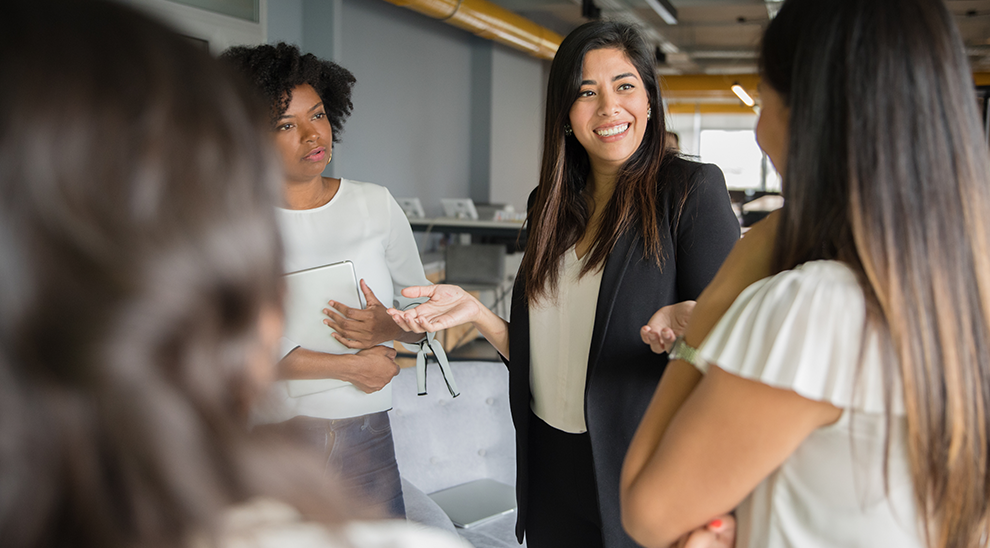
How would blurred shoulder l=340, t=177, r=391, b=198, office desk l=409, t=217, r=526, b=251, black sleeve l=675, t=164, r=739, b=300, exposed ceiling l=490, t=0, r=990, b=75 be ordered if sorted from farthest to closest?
exposed ceiling l=490, t=0, r=990, b=75
office desk l=409, t=217, r=526, b=251
blurred shoulder l=340, t=177, r=391, b=198
black sleeve l=675, t=164, r=739, b=300

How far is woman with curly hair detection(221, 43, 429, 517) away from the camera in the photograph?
1595 millimetres

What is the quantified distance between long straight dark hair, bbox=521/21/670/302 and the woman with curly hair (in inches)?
15.2

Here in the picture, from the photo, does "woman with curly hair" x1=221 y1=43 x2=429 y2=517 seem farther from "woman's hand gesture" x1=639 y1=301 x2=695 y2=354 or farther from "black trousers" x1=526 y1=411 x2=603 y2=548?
"woman's hand gesture" x1=639 y1=301 x2=695 y2=354

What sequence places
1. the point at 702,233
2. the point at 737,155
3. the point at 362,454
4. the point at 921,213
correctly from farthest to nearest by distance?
the point at 737,155
the point at 362,454
the point at 702,233
the point at 921,213

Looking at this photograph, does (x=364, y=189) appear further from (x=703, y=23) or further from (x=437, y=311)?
(x=703, y=23)

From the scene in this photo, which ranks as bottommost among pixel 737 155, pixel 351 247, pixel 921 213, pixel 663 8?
pixel 351 247

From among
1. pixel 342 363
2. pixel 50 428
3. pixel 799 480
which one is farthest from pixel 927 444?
pixel 342 363

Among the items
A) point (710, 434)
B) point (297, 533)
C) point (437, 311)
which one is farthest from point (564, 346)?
point (297, 533)

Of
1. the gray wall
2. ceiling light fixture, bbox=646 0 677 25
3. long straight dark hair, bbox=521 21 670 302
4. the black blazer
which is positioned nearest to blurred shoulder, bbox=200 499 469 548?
the black blazer

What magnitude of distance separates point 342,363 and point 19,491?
4.08ft

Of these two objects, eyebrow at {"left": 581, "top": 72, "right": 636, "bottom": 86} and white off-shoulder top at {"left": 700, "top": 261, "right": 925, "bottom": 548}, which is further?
eyebrow at {"left": 581, "top": 72, "right": 636, "bottom": 86}

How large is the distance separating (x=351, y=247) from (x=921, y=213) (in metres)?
1.25

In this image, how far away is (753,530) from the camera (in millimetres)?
769

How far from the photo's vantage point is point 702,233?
134 cm
